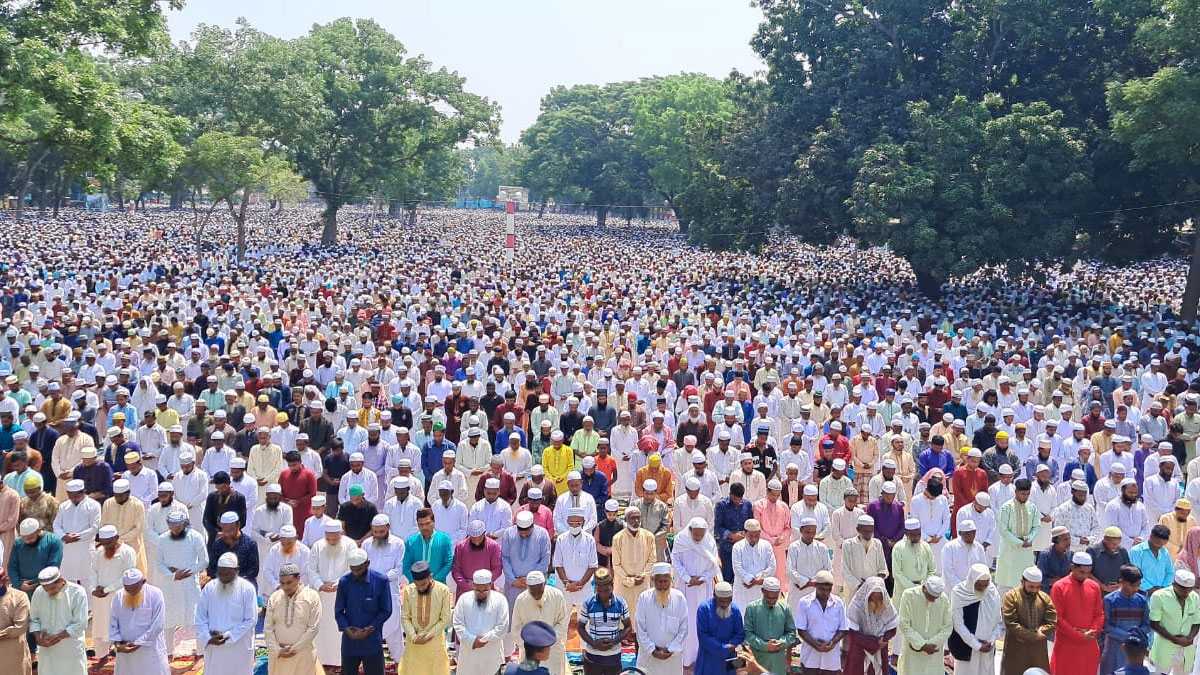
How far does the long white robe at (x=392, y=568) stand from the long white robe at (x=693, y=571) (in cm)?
176

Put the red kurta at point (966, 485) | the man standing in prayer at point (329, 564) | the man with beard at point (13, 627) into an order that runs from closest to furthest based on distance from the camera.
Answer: the man with beard at point (13, 627) → the man standing in prayer at point (329, 564) → the red kurta at point (966, 485)

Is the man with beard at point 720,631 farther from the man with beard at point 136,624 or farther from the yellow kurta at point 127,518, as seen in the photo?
the yellow kurta at point 127,518

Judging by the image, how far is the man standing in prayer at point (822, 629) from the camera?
5344mm

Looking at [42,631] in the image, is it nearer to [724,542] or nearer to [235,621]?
[235,621]

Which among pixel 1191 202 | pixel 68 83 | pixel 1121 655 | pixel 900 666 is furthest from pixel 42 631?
pixel 1191 202

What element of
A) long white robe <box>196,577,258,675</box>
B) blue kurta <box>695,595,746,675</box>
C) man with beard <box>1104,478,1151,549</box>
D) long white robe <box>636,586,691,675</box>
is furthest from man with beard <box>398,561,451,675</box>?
man with beard <box>1104,478,1151,549</box>

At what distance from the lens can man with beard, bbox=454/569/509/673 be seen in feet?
17.5

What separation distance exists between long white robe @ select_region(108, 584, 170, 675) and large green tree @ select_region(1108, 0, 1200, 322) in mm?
16129

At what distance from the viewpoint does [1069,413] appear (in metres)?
9.88

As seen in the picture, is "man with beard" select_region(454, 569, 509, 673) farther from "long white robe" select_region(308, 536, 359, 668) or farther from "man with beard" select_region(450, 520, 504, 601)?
"long white robe" select_region(308, 536, 359, 668)

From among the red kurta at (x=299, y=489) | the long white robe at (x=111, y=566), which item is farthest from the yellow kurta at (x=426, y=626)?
the red kurta at (x=299, y=489)

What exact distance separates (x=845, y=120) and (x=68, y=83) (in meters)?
15.7

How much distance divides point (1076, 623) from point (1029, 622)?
1.06 feet

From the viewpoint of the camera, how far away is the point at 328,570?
5.88 meters
